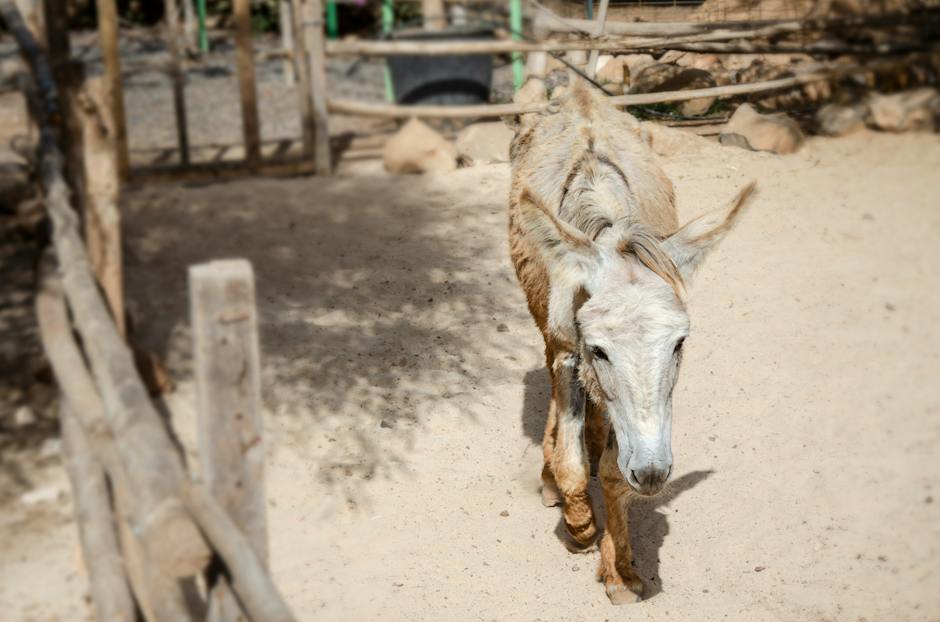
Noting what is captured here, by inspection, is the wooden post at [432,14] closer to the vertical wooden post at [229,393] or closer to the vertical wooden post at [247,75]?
the vertical wooden post at [247,75]

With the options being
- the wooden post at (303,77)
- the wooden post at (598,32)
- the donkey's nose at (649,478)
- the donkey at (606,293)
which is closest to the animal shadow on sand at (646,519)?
the donkey at (606,293)

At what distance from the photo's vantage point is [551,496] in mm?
4461

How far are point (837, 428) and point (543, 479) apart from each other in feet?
5.93

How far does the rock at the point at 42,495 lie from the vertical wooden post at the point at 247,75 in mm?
A: 4686

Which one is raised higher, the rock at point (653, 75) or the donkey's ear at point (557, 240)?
the rock at point (653, 75)

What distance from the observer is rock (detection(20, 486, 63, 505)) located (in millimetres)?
4309

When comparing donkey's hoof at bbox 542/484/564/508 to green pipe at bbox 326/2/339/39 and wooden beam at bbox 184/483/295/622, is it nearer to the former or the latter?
wooden beam at bbox 184/483/295/622

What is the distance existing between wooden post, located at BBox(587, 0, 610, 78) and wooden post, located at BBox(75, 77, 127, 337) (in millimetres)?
4997

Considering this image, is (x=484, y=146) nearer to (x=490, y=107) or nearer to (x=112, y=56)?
(x=490, y=107)

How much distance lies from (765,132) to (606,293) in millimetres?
5682

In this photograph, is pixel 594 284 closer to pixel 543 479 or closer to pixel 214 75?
pixel 543 479

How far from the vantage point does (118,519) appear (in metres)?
3.38

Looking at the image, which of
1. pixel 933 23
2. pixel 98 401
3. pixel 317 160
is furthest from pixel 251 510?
pixel 933 23

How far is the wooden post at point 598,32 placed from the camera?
804 cm
